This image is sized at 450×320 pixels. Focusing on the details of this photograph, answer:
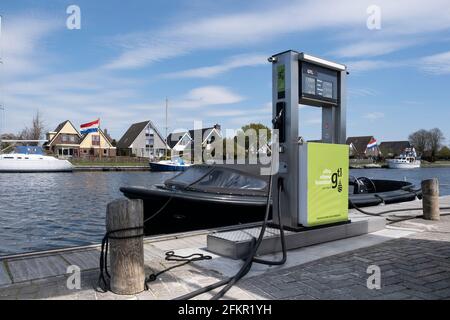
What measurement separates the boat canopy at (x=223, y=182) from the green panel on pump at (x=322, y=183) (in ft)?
9.95

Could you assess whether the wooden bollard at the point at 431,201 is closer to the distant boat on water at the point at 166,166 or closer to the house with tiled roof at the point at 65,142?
the distant boat on water at the point at 166,166

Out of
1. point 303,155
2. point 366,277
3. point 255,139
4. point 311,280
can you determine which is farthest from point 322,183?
point 255,139

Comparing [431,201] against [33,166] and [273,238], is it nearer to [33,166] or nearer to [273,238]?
[273,238]

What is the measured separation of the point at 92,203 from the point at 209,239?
1302 centimetres

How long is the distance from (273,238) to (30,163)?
4809 centimetres

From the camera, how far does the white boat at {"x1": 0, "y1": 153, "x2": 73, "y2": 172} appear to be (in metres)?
45.6

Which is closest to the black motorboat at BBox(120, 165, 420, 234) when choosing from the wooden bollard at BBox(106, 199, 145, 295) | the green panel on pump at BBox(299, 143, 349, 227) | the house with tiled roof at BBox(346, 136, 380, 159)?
the green panel on pump at BBox(299, 143, 349, 227)

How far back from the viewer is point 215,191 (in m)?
9.17

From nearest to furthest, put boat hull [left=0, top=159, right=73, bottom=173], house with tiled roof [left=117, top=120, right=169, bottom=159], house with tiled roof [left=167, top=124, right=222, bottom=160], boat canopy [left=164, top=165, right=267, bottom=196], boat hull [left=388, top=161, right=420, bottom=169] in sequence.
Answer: boat canopy [left=164, top=165, right=267, bottom=196]
boat hull [left=0, top=159, right=73, bottom=173]
house with tiled roof [left=167, top=124, right=222, bottom=160]
house with tiled roof [left=117, top=120, right=169, bottom=159]
boat hull [left=388, top=161, right=420, bottom=169]

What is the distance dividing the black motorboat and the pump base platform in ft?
6.15

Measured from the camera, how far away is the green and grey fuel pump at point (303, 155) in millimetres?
5652

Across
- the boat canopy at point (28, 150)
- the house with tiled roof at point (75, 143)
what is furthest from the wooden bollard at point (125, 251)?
the house with tiled roof at point (75, 143)

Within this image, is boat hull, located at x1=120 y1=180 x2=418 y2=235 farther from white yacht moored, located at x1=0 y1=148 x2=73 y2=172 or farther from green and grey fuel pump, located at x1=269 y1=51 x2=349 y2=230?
white yacht moored, located at x1=0 y1=148 x2=73 y2=172
